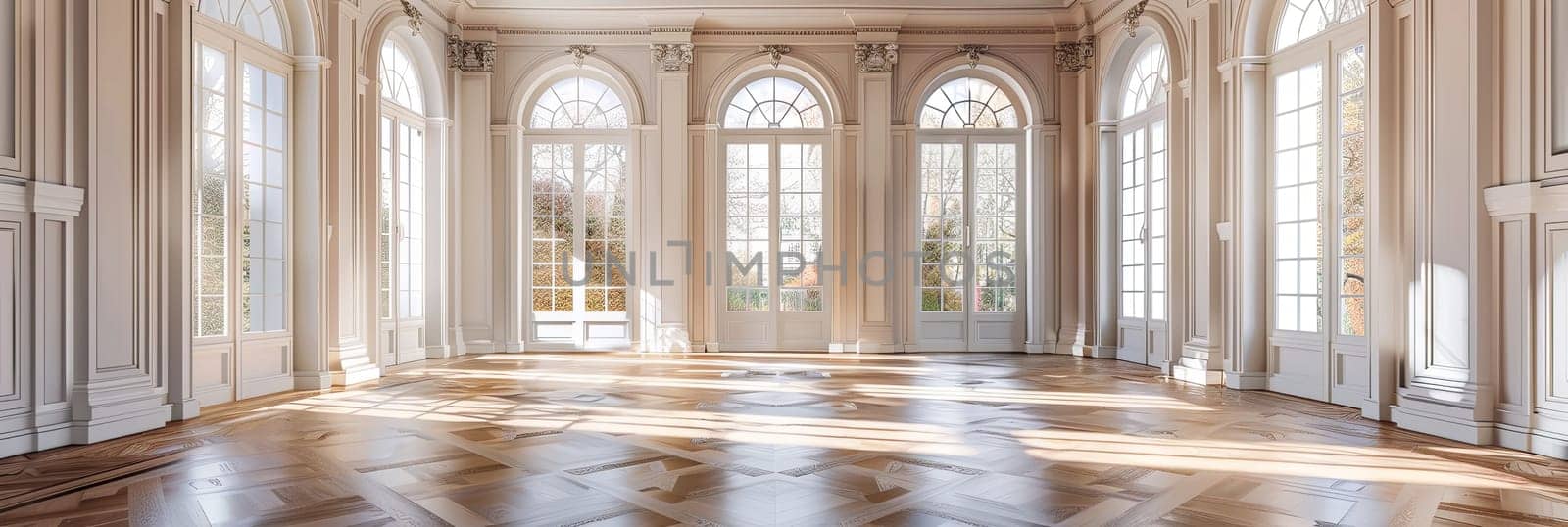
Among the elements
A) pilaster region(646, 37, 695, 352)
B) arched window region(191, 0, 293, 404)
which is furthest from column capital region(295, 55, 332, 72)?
pilaster region(646, 37, 695, 352)

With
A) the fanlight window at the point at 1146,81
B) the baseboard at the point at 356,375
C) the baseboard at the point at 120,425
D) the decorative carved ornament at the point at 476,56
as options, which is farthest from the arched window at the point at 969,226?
the baseboard at the point at 120,425

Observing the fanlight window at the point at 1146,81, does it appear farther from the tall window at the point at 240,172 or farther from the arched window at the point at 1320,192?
the tall window at the point at 240,172

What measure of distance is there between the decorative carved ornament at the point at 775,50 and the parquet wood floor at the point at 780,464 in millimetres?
4219

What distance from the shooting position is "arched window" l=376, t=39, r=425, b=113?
25.5ft

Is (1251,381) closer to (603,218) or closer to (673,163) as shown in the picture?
(673,163)

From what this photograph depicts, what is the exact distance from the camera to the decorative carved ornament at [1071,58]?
891cm

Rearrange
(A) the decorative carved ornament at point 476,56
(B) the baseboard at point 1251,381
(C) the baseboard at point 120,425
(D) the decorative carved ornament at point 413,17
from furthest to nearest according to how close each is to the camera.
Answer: (A) the decorative carved ornament at point 476,56, (D) the decorative carved ornament at point 413,17, (B) the baseboard at point 1251,381, (C) the baseboard at point 120,425

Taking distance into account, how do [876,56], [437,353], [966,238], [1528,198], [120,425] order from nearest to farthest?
1. [1528,198]
2. [120,425]
3. [437,353]
4. [876,56]
5. [966,238]

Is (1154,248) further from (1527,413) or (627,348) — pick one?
(627,348)

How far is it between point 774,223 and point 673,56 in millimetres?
1946

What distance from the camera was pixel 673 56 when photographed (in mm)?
9070

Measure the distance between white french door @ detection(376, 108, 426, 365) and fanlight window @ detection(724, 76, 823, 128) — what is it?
302 centimetres

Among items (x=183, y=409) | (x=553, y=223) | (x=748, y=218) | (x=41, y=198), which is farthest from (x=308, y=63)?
(x=748, y=218)

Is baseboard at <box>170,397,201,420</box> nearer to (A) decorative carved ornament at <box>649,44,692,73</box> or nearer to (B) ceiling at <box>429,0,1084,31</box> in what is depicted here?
(B) ceiling at <box>429,0,1084,31</box>
